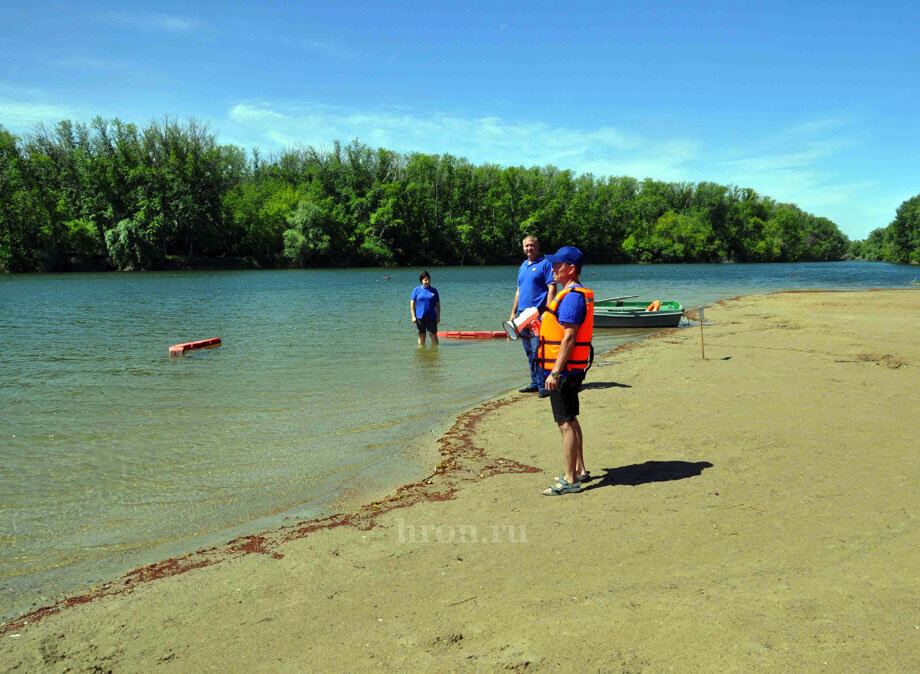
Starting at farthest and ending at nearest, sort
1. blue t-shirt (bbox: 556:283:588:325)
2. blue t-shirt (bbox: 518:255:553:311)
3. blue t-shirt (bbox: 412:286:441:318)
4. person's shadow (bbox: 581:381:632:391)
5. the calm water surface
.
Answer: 1. blue t-shirt (bbox: 412:286:441:318)
2. person's shadow (bbox: 581:381:632:391)
3. blue t-shirt (bbox: 518:255:553:311)
4. the calm water surface
5. blue t-shirt (bbox: 556:283:588:325)

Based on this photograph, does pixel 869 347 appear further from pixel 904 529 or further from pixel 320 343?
pixel 320 343

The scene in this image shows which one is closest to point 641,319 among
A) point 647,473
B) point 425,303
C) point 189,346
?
point 425,303

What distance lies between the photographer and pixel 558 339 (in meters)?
5.11

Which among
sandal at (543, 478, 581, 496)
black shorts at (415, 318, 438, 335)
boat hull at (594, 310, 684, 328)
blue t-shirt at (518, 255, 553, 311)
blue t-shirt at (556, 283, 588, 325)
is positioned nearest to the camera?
blue t-shirt at (556, 283, 588, 325)

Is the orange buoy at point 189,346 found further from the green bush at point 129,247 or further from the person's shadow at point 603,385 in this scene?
the green bush at point 129,247

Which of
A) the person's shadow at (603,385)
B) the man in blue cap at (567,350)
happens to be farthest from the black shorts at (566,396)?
the person's shadow at (603,385)

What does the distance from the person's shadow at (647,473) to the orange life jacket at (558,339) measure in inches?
46.3

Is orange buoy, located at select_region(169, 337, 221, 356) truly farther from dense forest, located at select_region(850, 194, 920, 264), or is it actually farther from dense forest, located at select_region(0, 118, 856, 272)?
dense forest, located at select_region(850, 194, 920, 264)

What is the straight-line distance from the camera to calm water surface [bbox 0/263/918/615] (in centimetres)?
500

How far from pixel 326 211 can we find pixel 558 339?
8759cm

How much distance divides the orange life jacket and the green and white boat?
1471 centimetres

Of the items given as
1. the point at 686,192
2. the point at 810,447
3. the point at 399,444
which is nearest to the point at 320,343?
the point at 399,444

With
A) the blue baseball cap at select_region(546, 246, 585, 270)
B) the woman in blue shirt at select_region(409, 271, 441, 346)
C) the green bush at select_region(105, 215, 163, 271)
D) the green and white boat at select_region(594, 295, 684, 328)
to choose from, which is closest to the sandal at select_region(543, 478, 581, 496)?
the blue baseball cap at select_region(546, 246, 585, 270)

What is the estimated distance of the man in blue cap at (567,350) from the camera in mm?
4918
